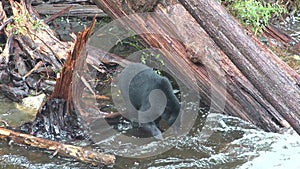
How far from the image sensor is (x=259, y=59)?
3320mm

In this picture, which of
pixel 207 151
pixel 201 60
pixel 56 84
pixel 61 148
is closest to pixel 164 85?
pixel 201 60

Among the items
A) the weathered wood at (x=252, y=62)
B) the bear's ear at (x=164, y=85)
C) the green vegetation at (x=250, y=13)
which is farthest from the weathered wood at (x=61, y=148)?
the green vegetation at (x=250, y=13)

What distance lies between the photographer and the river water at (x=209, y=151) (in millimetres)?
3754

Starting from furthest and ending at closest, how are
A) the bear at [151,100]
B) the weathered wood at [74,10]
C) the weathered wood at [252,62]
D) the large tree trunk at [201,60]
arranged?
the weathered wood at [74,10] < the large tree trunk at [201,60] < the bear at [151,100] < the weathered wood at [252,62]

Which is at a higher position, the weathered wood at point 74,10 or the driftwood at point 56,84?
the weathered wood at point 74,10

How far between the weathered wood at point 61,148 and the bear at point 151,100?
0.63m

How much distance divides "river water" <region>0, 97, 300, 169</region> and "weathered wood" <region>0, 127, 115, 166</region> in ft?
0.15

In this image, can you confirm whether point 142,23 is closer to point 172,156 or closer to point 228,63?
point 228,63

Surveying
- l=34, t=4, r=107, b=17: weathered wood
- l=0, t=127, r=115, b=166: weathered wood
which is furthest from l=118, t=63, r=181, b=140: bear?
l=34, t=4, r=107, b=17: weathered wood

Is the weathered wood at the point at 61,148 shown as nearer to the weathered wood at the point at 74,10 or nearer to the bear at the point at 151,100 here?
the bear at the point at 151,100

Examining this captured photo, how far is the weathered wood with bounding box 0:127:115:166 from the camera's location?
3.68 metres

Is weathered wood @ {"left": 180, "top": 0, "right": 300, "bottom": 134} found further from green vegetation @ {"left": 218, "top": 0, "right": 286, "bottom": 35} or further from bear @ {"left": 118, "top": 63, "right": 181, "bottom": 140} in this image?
green vegetation @ {"left": 218, "top": 0, "right": 286, "bottom": 35}

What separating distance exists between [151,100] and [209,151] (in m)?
0.69

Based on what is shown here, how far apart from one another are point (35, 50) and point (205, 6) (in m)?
2.65
